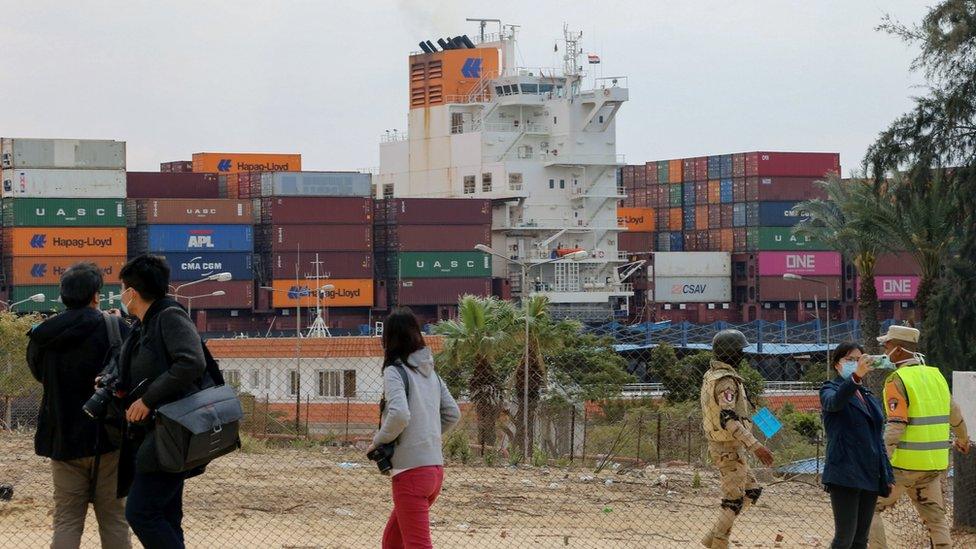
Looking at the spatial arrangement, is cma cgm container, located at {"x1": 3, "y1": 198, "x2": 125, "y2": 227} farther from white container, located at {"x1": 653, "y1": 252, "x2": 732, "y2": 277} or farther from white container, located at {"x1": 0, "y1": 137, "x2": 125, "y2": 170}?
white container, located at {"x1": 653, "y1": 252, "x2": 732, "y2": 277}

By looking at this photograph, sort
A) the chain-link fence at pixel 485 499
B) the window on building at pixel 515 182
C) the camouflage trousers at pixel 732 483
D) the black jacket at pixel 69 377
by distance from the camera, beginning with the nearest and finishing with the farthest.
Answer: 1. the black jacket at pixel 69 377
2. the camouflage trousers at pixel 732 483
3. the chain-link fence at pixel 485 499
4. the window on building at pixel 515 182

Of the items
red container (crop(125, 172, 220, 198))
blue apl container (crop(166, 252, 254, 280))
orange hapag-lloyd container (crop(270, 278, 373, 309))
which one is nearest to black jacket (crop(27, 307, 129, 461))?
blue apl container (crop(166, 252, 254, 280))

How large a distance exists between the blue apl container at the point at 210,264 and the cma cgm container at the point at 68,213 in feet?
12.0

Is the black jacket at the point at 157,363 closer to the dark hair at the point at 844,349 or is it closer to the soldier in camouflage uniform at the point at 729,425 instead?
the soldier in camouflage uniform at the point at 729,425

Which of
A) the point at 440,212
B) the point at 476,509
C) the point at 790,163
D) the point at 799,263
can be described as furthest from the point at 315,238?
the point at 476,509

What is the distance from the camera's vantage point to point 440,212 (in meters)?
83.6

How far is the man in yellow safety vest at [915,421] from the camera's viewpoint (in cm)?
830

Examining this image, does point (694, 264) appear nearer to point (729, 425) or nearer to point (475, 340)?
point (475, 340)

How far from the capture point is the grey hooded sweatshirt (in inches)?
270

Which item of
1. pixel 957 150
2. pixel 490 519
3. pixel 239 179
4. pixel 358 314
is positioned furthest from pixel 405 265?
pixel 490 519

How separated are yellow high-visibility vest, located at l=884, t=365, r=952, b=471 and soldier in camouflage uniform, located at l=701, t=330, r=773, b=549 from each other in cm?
86

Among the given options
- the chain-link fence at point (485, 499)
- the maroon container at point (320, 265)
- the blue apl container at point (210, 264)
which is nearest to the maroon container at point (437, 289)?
the maroon container at point (320, 265)

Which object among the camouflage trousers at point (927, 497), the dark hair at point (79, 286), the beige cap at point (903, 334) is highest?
the dark hair at point (79, 286)

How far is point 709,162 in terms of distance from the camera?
98875mm
